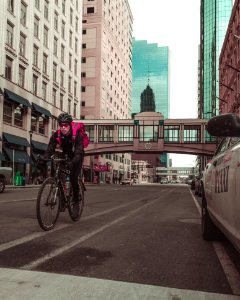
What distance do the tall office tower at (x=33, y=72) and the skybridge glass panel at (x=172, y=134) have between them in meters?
15.8

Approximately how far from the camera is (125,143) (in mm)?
63750

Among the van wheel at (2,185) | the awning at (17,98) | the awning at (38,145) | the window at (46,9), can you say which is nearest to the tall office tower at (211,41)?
the window at (46,9)

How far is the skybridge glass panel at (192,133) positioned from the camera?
6293 centimetres

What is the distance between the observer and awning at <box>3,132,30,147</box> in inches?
1419

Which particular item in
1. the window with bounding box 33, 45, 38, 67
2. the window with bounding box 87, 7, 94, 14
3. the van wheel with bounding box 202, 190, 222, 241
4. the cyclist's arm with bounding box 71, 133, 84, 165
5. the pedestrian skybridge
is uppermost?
the window with bounding box 87, 7, 94, 14

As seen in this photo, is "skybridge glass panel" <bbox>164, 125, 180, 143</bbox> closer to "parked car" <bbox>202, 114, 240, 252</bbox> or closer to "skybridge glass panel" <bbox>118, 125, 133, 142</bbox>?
"skybridge glass panel" <bbox>118, 125, 133, 142</bbox>

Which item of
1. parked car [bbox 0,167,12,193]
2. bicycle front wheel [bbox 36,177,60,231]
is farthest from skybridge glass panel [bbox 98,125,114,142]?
bicycle front wheel [bbox 36,177,60,231]

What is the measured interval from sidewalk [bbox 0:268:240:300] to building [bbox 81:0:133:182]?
62104 millimetres

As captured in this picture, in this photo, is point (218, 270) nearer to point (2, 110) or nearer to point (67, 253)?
point (67, 253)

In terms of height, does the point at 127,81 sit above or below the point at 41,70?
above

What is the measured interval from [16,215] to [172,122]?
56965mm

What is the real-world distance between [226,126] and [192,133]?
202 feet

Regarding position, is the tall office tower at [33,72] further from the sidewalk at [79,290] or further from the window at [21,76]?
the sidewalk at [79,290]

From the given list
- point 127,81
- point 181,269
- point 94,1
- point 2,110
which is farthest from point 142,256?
point 127,81
